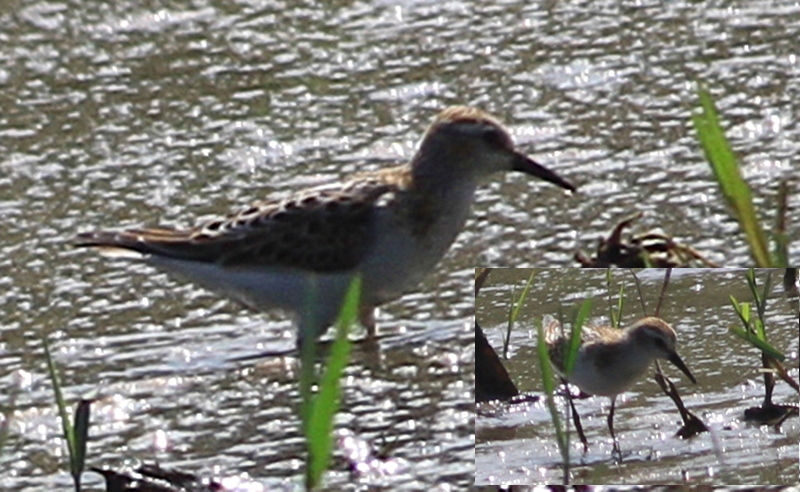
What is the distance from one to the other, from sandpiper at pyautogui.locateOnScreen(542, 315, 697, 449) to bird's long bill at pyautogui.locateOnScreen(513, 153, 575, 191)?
0.92 meters

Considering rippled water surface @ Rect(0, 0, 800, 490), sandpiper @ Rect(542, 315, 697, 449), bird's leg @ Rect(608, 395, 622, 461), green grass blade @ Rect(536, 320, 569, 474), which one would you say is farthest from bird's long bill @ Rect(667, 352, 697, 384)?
green grass blade @ Rect(536, 320, 569, 474)

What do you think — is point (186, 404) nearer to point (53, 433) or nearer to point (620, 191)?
point (53, 433)

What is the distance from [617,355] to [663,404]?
0.20m

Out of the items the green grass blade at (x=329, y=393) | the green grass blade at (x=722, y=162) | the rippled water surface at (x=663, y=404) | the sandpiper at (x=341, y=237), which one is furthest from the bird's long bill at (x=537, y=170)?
the green grass blade at (x=329, y=393)

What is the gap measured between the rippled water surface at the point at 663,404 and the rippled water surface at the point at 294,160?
9.4 inches

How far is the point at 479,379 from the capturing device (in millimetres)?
4988

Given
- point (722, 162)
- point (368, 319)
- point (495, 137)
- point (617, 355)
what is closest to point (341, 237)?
point (368, 319)

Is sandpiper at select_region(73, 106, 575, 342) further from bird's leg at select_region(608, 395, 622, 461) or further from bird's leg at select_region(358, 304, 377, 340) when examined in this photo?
bird's leg at select_region(608, 395, 622, 461)

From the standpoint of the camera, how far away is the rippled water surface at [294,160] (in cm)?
537

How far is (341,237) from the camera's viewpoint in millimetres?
6082

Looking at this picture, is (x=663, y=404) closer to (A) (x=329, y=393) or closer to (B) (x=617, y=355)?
(B) (x=617, y=355)

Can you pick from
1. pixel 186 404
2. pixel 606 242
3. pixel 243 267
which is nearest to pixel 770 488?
pixel 606 242

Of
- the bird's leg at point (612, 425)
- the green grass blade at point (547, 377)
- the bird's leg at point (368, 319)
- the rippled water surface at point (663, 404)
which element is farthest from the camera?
the bird's leg at point (368, 319)

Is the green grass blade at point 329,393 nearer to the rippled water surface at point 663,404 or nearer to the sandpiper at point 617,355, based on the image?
the rippled water surface at point 663,404
